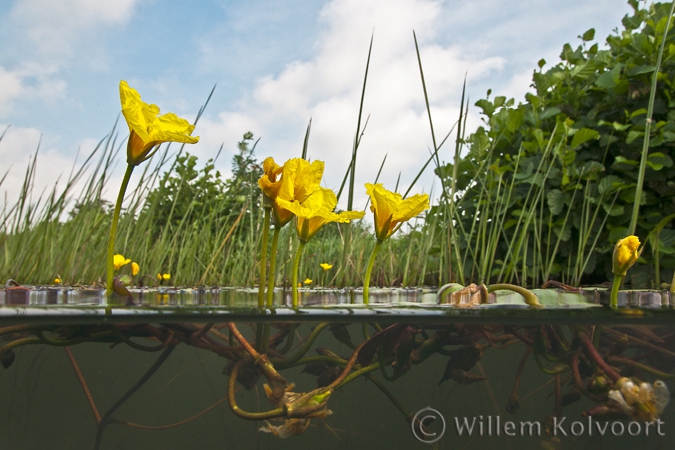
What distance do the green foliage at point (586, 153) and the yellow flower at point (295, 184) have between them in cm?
152

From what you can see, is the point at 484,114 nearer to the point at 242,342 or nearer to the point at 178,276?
the point at 178,276

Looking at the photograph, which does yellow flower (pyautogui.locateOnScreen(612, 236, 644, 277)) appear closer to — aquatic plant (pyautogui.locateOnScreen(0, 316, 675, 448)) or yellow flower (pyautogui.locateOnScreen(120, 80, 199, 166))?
aquatic plant (pyautogui.locateOnScreen(0, 316, 675, 448))

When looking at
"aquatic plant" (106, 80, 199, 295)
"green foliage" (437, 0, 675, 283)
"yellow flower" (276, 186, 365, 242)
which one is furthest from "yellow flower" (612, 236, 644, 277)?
"green foliage" (437, 0, 675, 283)

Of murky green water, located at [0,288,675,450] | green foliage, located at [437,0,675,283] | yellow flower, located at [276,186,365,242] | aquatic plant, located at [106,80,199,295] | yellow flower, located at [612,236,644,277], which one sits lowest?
murky green water, located at [0,288,675,450]

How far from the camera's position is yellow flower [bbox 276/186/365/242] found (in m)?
0.58

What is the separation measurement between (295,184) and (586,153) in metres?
2.07

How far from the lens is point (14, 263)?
6.30ft

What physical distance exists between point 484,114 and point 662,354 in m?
1.99

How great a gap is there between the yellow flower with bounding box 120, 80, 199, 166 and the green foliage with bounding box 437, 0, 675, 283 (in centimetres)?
158

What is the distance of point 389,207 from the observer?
690 millimetres

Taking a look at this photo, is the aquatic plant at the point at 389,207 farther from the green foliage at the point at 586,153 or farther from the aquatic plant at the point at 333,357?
the green foliage at the point at 586,153

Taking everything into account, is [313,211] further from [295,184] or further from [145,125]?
[145,125]

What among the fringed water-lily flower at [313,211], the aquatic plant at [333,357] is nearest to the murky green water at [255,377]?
the aquatic plant at [333,357]

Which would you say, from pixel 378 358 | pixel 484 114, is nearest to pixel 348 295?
pixel 378 358
